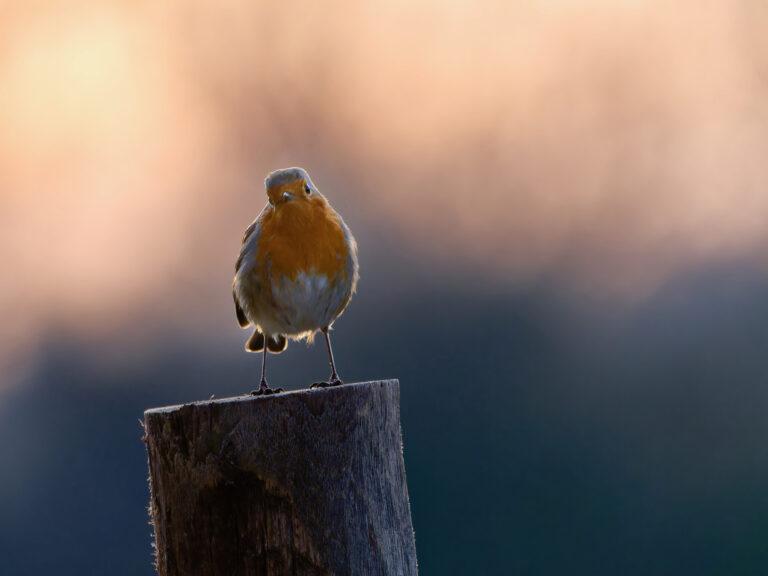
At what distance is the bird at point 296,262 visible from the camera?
4926mm

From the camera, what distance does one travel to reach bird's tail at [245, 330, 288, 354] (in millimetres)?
5984

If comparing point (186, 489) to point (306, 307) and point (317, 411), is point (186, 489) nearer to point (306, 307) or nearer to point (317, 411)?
point (317, 411)

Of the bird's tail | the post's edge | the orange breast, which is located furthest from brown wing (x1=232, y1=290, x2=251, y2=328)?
the post's edge

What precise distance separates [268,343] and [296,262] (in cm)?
120

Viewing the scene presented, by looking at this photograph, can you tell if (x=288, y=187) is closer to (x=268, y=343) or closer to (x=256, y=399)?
(x=268, y=343)

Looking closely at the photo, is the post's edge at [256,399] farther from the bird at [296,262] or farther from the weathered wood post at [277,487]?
the bird at [296,262]

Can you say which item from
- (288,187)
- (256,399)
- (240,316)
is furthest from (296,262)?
(256,399)

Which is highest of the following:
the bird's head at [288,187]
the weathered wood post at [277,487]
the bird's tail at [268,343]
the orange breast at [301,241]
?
the bird's head at [288,187]

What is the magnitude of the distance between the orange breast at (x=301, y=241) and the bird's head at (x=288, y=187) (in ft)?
0.06

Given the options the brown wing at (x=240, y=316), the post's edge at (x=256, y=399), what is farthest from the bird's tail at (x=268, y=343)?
the post's edge at (x=256, y=399)

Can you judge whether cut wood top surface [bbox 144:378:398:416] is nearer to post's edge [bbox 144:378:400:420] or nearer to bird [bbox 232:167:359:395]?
post's edge [bbox 144:378:400:420]

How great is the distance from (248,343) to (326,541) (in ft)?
11.0

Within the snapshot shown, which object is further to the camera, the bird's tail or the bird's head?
the bird's tail

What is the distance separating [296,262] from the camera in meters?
4.95
